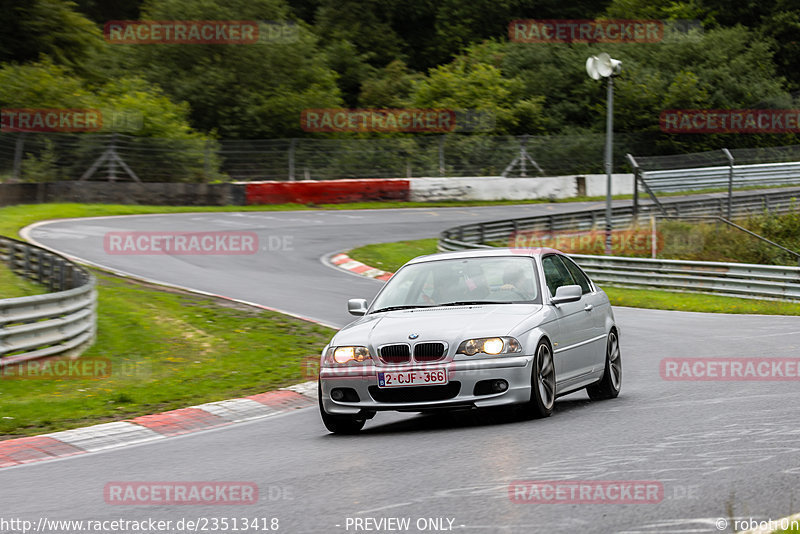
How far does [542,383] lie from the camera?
29.9 ft

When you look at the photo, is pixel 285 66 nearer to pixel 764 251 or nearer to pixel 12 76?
pixel 12 76

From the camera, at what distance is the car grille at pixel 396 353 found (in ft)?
28.9

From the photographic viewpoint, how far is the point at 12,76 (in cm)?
4069

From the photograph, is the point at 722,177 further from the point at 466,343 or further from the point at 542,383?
the point at 466,343

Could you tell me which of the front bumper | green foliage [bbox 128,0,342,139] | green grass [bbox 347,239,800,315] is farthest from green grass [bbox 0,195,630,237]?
the front bumper

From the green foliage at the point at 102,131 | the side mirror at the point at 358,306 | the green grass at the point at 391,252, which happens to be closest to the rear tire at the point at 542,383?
the side mirror at the point at 358,306

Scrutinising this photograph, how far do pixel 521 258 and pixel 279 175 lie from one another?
3108cm

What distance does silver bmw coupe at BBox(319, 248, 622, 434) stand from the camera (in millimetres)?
8766

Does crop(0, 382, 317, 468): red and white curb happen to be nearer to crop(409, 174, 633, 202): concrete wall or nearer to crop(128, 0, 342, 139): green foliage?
crop(409, 174, 633, 202): concrete wall

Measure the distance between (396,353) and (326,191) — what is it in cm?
3185

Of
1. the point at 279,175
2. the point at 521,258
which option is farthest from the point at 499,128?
the point at 521,258

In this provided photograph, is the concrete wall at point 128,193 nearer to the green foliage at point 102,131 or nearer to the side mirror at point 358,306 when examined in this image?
the green foliage at point 102,131

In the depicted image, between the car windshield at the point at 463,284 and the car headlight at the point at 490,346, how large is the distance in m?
0.97

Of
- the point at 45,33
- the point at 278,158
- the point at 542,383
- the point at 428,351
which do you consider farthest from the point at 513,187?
the point at 428,351
